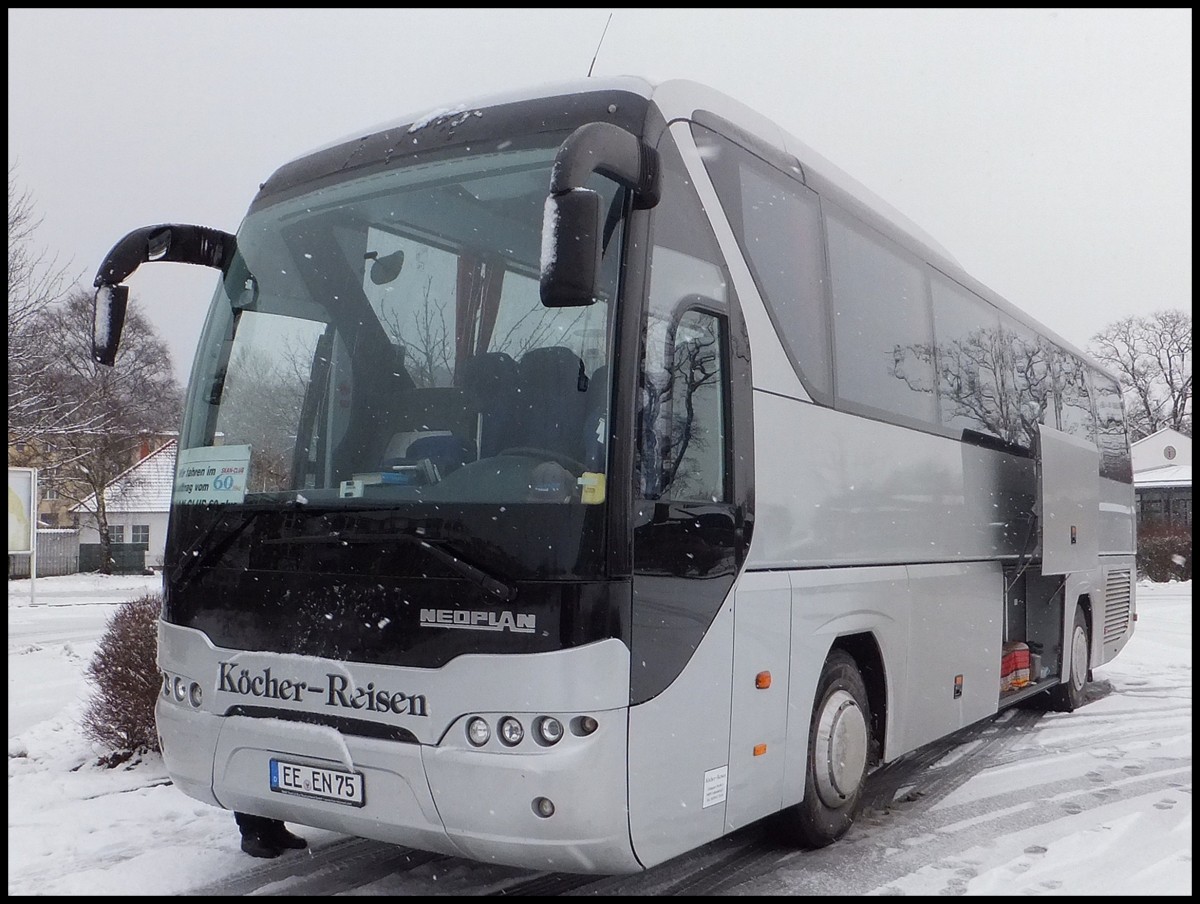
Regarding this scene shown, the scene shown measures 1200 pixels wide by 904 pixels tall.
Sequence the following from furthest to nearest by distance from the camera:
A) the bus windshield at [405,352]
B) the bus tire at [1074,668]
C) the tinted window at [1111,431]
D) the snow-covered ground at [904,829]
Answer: the tinted window at [1111,431]
the bus tire at [1074,668]
the snow-covered ground at [904,829]
the bus windshield at [405,352]

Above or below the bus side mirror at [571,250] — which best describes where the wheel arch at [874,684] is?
below

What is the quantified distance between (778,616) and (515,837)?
5.78ft

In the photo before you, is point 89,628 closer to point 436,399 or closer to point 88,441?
point 436,399

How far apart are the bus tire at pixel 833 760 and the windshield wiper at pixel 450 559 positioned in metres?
2.22

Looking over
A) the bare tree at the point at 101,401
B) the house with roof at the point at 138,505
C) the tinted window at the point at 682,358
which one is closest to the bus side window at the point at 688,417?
the tinted window at the point at 682,358

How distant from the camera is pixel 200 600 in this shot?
16.0 ft

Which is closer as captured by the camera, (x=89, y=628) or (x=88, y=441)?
(x=89, y=628)

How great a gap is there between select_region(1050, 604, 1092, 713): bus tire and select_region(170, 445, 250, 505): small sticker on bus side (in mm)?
8069

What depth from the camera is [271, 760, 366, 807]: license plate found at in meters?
4.31

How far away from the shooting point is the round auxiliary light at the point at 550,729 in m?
4.02

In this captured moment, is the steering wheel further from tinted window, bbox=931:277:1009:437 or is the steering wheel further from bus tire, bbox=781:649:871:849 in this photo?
tinted window, bbox=931:277:1009:437

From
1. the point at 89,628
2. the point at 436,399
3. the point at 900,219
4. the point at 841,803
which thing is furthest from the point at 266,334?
the point at 89,628

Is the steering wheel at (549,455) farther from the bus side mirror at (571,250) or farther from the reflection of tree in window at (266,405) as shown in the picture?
the reflection of tree in window at (266,405)

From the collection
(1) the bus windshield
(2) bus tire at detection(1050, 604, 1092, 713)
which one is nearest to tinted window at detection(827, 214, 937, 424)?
(1) the bus windshield
